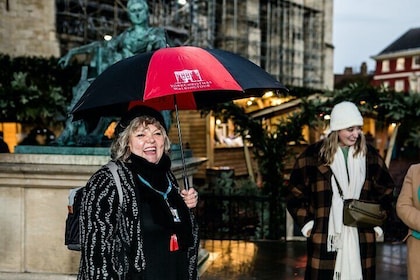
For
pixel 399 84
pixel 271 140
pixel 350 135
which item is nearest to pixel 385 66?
pixel 399 84

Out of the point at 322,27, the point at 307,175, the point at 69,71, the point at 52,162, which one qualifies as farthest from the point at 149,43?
the point at 322,27

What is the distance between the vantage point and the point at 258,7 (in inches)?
1342

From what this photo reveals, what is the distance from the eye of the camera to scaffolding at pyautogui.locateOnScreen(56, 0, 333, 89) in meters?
24.9

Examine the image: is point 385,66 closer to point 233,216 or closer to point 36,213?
point 233,216

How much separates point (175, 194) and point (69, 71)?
17.2 metres

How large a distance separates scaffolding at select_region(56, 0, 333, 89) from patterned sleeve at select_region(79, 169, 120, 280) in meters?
21.5

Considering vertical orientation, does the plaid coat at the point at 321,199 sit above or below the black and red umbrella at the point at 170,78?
below

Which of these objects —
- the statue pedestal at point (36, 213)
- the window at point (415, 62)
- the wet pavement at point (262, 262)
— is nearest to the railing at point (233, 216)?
the wet pavement at point (262, 262)

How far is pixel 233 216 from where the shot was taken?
31.7 ft

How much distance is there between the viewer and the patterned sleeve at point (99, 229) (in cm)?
272

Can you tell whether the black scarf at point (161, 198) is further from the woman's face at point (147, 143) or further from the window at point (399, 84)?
the window at point (399, 84)

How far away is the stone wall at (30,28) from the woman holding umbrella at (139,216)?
2186 centimetres

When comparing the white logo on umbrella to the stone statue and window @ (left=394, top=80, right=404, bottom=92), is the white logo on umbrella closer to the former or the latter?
the stone statue

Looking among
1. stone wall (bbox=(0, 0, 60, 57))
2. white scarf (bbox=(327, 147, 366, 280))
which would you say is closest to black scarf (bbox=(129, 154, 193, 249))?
white scarf (bbox=(327, 147, 366, 280))
